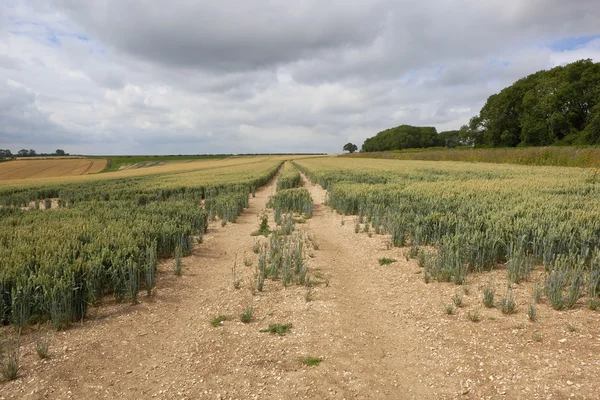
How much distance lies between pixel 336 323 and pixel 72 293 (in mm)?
4186

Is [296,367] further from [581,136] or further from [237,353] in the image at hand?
[581,136]

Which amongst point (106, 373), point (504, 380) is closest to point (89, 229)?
point (106, 373)

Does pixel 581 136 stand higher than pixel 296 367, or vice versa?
pixel 581 136

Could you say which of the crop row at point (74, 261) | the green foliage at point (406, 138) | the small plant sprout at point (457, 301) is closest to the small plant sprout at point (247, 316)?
the crop row at point (74, 261)

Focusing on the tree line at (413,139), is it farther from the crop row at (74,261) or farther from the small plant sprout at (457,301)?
the small plant sprout at (457,301)

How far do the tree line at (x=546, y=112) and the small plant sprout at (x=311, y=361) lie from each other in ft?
187

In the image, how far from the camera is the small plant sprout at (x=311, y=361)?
426 centimetres

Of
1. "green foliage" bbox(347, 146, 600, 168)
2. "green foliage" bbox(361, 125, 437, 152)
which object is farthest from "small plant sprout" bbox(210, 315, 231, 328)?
"green foliage" bbox(361, 125, 437, 152)

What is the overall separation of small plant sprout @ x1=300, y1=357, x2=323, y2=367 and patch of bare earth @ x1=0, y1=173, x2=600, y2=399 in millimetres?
66

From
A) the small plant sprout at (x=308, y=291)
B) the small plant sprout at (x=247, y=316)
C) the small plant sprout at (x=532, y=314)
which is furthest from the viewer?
the small plant sprout at (x=308, y=291)

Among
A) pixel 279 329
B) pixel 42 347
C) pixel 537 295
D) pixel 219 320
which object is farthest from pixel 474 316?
pixel 42 347

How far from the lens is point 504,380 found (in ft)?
12.4

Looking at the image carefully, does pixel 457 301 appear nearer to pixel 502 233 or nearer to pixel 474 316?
pixel 474 316

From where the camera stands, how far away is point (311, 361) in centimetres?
429
